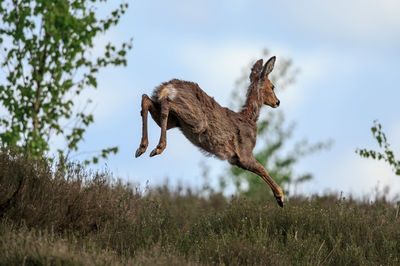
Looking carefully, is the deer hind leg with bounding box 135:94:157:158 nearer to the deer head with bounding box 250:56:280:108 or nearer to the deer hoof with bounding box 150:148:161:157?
the deer hoof with bounding box 150:148:161:157

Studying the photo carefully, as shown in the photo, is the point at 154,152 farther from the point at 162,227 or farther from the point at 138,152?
the point at 162,227

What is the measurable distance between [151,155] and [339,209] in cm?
430

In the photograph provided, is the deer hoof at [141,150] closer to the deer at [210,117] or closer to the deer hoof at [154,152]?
the deer at [210,117]

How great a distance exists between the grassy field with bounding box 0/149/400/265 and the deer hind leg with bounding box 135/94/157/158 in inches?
45.8

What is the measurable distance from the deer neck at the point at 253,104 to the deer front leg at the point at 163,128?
177 centimetres

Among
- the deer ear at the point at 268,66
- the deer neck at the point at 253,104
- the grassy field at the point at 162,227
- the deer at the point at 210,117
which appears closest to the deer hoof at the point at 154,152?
the deer at the point at 210,117

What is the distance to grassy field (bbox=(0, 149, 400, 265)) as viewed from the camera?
26.3ft

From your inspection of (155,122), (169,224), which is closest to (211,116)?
(155,122)

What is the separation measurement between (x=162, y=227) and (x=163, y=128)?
108 inches

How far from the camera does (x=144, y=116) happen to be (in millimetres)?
7613

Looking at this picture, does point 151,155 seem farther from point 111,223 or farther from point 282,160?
point 282,160

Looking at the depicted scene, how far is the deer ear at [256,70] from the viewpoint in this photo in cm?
935

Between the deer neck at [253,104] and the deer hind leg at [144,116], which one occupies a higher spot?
the deer neck at [253,104]

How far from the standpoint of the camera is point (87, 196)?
9.50m
